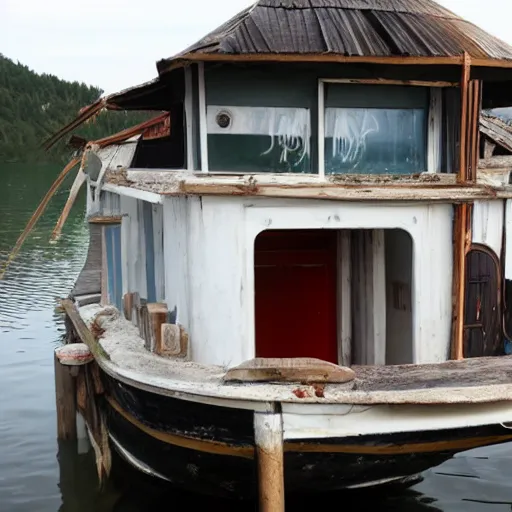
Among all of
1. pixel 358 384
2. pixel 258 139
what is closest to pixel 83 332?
pixel 258 139

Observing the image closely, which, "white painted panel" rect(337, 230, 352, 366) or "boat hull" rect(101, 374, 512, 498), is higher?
"white painted panel" rect(337, 230, 352, 366)

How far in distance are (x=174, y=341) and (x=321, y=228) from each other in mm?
1560

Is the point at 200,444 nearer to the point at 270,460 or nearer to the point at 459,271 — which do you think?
the point at 270,460

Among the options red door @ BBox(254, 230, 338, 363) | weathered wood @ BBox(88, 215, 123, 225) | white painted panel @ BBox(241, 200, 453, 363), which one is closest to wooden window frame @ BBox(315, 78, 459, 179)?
white painted panel @ BBox(241, 200, 453, 363)

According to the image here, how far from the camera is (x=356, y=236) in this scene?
8.67m

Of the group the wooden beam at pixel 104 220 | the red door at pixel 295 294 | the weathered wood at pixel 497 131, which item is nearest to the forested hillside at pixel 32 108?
the weathered wood at pixel 497 131

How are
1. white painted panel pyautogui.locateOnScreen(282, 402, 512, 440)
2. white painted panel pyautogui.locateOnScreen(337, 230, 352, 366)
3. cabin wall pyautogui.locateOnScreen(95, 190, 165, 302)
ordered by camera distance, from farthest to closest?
white painted panel pyautogui.locateOnScreen(337, 230, 352, 366), cabin wall pyautogui.locateOnScreen(95, 190, 165, 302), white painted panel pyautogui.locateOnScreen(282, 402, 512, 440)

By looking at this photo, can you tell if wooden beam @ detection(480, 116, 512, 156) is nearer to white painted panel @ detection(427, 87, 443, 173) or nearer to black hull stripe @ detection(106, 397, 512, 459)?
white painted panel @ detection(427, 87, 443, 173)

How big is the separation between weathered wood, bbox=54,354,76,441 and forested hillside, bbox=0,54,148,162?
46.9m

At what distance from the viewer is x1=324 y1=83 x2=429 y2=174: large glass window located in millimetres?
7094

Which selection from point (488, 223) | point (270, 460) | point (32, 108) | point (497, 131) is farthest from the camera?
point (32, 108)

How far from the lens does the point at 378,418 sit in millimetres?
6109

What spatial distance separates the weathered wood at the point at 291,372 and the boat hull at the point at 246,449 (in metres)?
0.27

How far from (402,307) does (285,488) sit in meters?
2.32
